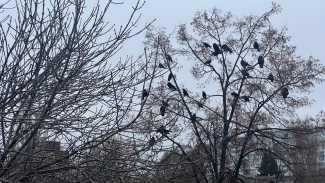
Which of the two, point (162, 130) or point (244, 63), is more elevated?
point (244, 63)

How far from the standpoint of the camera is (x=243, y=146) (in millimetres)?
18484

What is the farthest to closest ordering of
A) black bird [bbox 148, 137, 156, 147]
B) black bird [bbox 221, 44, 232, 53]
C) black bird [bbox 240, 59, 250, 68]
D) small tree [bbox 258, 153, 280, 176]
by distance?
1. small tree [bbox 258, 153, 280, 176]
2. black bird [bbox 221, 44, 232, 53]
3. black bird [bbox 240, 59, 250, 68]
4. black bird [bbox 148, 137, 156, 147]

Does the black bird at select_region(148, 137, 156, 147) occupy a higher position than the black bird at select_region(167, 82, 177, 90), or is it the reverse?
the black bird at select_region(167, 82, 177, 90)

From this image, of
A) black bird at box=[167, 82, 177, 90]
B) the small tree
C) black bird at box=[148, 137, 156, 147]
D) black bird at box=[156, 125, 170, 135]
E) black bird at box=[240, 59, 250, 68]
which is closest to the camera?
black bird at box=[148, 137, 156, 147]

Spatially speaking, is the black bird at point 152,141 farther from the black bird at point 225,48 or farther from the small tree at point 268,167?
the small tree at point 268,167

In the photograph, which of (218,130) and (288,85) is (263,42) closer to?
→ (288,85)

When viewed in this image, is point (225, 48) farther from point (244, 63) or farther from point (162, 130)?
point (162, 130)

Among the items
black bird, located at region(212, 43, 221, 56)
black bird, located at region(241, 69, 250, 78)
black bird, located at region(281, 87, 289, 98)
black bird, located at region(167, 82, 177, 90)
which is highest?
black bird, located at region(212, 43, 221, 56)

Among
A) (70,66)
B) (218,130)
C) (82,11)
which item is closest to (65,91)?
(70,66)

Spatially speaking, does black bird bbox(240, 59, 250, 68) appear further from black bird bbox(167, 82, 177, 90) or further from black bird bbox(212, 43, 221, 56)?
black bird bbox(167, 82, 177, 90)

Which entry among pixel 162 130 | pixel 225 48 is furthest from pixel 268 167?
pixel 162 130

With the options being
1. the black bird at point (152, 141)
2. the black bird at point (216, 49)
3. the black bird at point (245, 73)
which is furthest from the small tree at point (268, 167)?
the black bird at point (152, 141)

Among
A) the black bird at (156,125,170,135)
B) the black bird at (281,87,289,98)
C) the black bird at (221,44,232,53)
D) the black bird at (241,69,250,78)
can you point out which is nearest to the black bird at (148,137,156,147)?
the black bird at (156,125,170,135)

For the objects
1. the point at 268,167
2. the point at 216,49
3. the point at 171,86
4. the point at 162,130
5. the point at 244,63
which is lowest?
the point at 162,130
